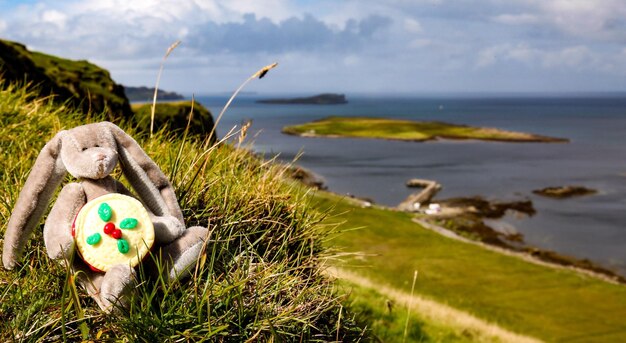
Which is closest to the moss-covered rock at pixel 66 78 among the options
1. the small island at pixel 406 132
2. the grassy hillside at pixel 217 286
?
the grassy hillside at pixel 217 286

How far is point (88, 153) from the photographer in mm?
3832

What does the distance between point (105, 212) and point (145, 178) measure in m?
0.56

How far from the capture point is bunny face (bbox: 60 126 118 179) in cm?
380

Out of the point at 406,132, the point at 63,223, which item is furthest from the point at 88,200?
the point at 406,132

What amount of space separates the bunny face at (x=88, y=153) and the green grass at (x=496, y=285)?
13680 millimetres

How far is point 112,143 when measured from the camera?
4090 mm

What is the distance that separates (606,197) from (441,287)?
46566 millimetres

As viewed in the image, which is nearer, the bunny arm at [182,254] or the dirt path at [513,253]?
the bunny arm at [182,254]

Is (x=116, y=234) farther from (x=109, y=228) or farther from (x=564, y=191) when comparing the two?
(x=564, y=191)

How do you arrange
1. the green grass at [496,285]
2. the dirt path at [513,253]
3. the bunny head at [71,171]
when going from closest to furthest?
the bunny head at [71,171] → the green grass at [496,285] → the dirt path at [513,253]

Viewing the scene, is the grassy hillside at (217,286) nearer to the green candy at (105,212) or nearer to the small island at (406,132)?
the green candy at (105,212)

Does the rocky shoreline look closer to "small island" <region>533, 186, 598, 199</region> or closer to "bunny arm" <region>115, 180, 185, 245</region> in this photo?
"small island" <region>533, 186, 598, 199</region>

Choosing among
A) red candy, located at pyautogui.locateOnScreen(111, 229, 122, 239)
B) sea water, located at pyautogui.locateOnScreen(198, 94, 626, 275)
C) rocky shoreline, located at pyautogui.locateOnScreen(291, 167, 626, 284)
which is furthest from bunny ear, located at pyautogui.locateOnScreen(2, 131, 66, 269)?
rocky shoreline, located at pyautogui.locateOnScreen(291, 167, 626, 284)

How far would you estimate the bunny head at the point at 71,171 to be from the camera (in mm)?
3836
